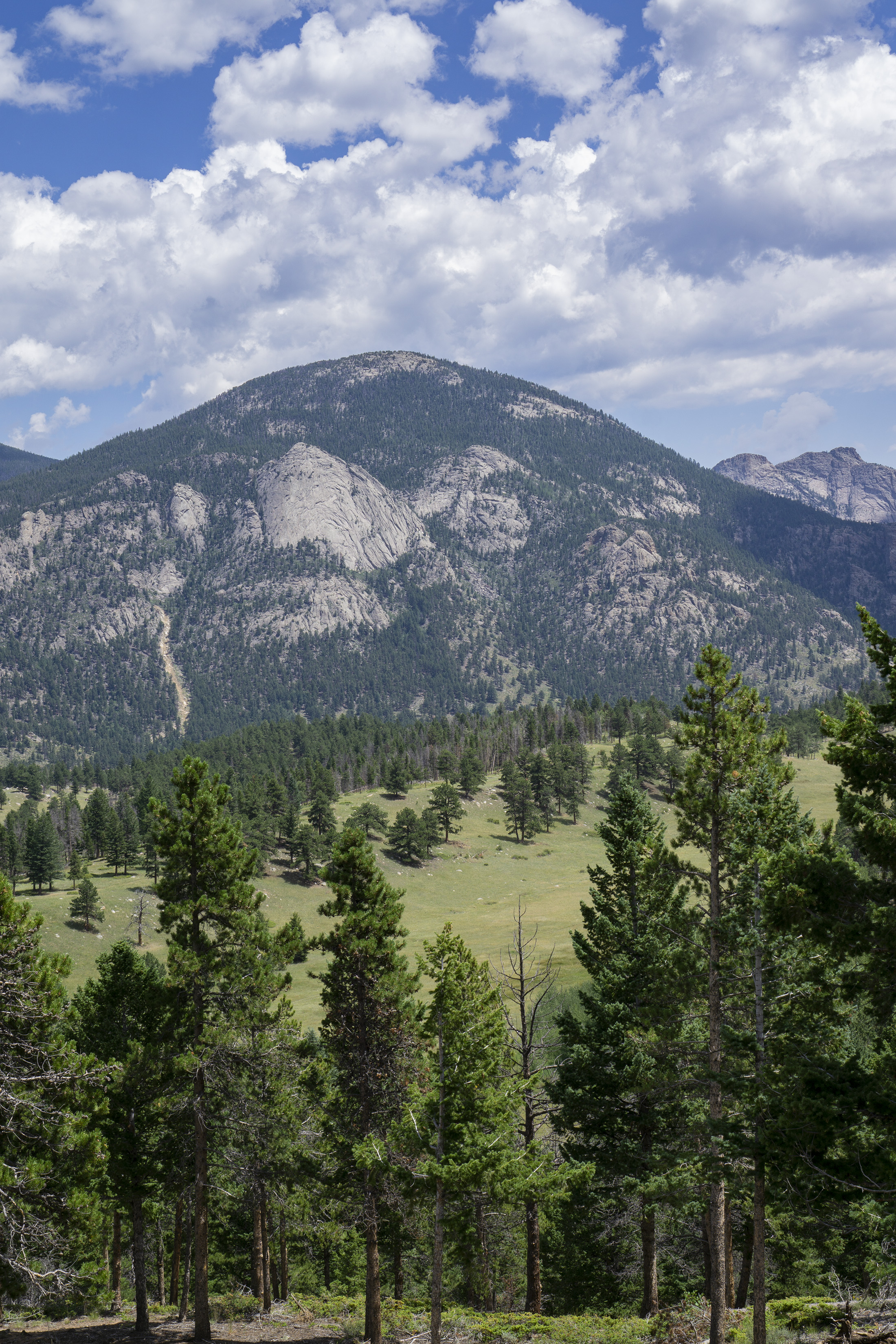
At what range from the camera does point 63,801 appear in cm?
16125

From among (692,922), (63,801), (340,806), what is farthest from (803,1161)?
(63,801)

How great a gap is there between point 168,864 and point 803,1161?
1560cm

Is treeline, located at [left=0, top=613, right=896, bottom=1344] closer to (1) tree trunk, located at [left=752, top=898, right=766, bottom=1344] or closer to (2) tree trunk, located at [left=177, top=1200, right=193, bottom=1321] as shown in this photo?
(1) tree trunk, located at [left=752, top=898, right=766, bottom=1344]

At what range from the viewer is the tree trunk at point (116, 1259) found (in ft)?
110

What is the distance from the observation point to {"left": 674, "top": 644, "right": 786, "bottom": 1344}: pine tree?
63.9ft

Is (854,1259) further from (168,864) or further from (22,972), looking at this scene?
(22,972)

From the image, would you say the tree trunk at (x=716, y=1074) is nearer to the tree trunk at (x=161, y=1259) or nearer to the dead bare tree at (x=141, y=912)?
the tree trunk at (x=161, y=1259)

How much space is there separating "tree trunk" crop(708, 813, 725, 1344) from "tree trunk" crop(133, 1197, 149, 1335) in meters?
14.7

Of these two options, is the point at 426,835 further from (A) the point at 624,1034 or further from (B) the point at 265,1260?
(A) the point at 624,1034

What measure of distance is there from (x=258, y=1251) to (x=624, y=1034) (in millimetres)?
18156

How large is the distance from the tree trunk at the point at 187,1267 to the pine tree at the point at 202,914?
266 inches

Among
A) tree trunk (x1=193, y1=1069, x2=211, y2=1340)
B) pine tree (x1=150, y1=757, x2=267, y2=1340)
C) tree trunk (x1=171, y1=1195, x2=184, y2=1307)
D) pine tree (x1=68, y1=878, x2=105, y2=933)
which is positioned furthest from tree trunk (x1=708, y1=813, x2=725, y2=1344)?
pine tree (x1=68, y1=878, x2=105, y2=933)

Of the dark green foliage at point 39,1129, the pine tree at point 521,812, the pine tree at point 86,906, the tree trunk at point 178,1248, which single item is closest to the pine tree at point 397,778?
the pine tree at point 521,812

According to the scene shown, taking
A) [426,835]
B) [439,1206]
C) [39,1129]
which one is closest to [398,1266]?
[439,1206]
